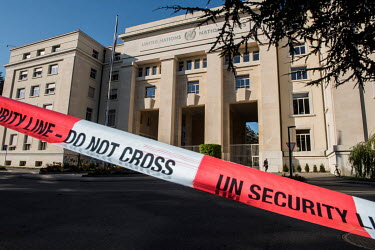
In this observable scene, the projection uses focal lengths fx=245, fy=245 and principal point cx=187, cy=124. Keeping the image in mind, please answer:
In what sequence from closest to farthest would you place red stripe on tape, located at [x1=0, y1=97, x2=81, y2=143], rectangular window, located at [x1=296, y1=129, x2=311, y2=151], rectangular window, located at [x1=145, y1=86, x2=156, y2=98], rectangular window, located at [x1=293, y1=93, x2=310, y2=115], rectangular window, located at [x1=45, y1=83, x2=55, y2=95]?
red stripe on tape, located at [x1=0, y1=97, x2=81, y2=143] → rectangular window, located at [x1=296, y1=129, x2=311, y2=151] → rectangular window, located at [x1=293, y1=93, x2=310, y2=115] → rectangular window, located at [x1=145, y1=86, x2=156, y2=98] → rectangular window, located at [x1=45, y1=83, x2=55, y2=95]

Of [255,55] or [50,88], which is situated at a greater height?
[255,55]

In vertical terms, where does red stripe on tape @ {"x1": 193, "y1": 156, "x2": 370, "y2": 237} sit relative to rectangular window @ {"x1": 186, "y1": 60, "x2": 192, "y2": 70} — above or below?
below

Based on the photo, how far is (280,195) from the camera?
162 cm

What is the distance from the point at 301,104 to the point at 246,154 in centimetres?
777

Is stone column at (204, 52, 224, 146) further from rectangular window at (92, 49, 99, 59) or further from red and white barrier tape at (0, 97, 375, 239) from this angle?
red and white barrier tape at (0, 97, 375, 239)

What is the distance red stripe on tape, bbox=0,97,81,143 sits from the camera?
2.11 m

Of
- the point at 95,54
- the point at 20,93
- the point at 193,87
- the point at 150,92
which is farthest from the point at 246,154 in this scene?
the point at 20,93

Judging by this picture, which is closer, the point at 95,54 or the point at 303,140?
the point at 303,140

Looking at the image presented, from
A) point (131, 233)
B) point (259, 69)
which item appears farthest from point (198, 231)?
point (259, 69)

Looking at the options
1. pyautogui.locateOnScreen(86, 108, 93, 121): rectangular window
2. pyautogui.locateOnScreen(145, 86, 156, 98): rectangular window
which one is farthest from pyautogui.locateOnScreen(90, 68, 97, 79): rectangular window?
pyautogui.locateOnScreen(145, 86, 156, 98): rectangular window

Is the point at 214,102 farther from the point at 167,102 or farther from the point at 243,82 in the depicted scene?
the point at 167,102

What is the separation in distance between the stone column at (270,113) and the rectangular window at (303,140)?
7.86 ft

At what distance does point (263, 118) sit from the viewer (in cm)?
2541

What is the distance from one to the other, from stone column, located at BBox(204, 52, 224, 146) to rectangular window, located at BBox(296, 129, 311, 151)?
25.9ft
